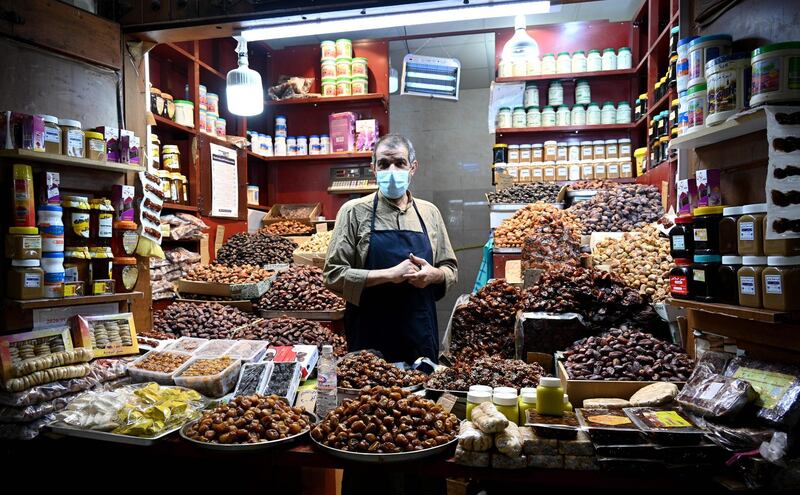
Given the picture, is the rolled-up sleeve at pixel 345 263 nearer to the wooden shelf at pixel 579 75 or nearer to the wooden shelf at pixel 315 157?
the wooden shelf at pixel 315 157

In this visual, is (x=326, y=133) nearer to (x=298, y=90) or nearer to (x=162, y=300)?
(x=298, y=90)

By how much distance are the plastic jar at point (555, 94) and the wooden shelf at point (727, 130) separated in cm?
473

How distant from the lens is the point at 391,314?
2949 mm

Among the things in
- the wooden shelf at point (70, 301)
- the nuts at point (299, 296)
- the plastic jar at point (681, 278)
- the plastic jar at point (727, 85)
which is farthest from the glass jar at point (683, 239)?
the nuts at point (299, 296)

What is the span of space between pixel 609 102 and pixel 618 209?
89.2 inches

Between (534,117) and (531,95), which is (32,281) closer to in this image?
(534,117)

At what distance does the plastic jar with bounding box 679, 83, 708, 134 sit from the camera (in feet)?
6.05

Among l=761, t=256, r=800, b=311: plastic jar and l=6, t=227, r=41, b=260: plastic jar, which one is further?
l=6, t=227, r=41, b=260: plastic jar

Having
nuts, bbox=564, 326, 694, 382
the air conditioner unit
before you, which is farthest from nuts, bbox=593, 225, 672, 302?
the air conditioner unit

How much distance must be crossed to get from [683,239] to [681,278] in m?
0.14

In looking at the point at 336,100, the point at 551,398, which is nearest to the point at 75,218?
the point at 551,398

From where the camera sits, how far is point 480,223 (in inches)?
355

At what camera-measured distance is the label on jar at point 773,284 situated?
155 centimetres

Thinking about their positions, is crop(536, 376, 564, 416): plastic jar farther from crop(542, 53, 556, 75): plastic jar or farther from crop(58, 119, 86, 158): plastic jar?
crop(542, 53, 556, 75): plastic jar
